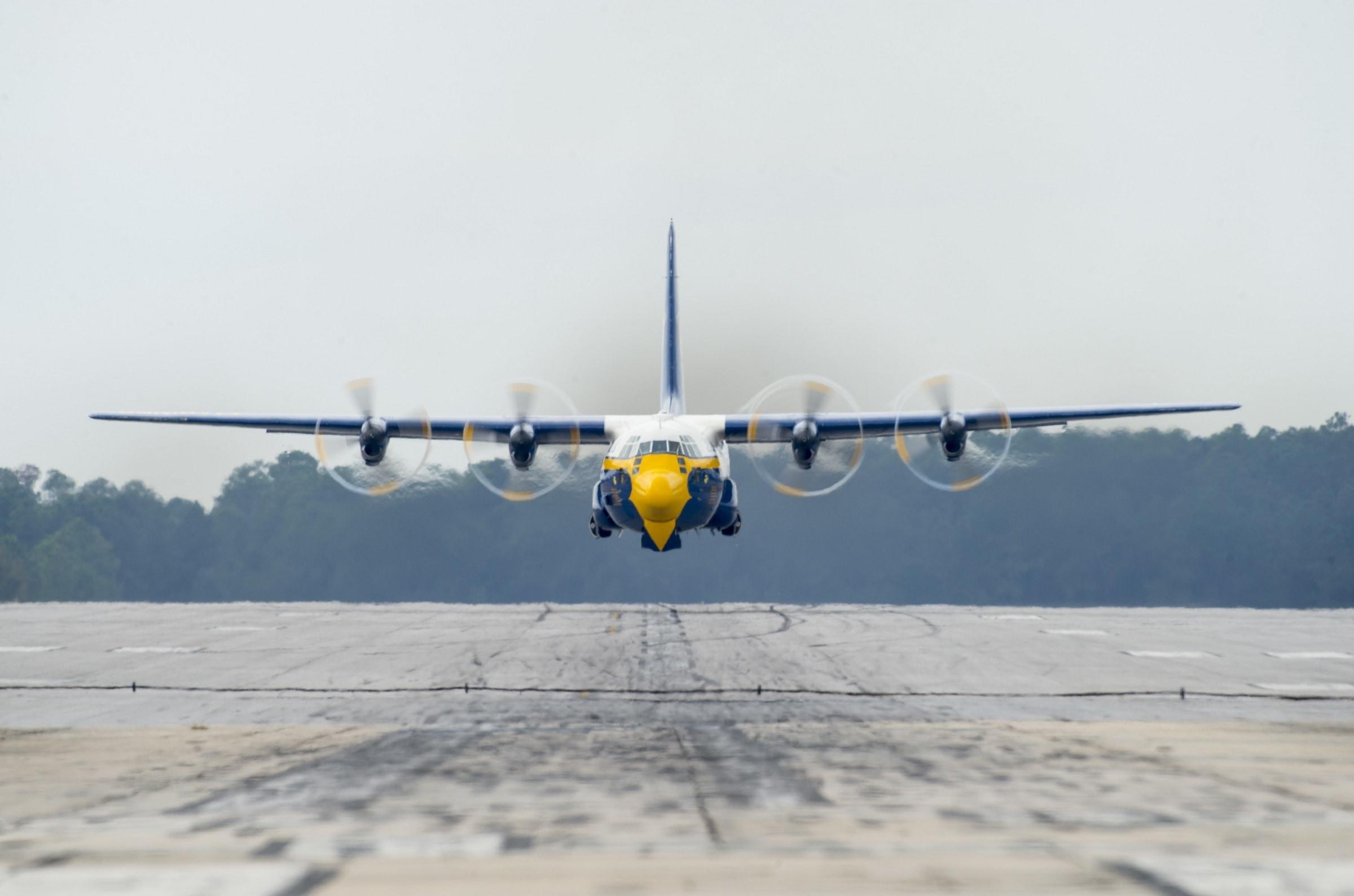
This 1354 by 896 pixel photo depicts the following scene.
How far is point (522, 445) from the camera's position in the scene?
38.4m

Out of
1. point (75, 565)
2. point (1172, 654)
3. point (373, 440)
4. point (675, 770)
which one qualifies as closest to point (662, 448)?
point (373, 440)

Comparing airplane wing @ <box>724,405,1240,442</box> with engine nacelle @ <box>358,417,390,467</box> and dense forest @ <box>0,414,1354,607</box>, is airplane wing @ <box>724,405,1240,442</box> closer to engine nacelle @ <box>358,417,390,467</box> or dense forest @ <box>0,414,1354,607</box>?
engine nacelle @ <box>358,417,390,467</box>

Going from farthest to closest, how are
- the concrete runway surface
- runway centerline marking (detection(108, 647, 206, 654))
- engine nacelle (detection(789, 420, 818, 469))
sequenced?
engine nacelle (detection(789, 420, 818, 469)) < runway centerline marking (detection(108, 647, 206, 654)) < the concrete runway surface

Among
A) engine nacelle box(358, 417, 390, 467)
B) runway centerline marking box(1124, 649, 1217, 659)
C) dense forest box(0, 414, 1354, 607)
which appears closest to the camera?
runway centerline marking box(1124, 649, 1217, 659)

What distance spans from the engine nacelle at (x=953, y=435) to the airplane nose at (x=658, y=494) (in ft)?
39.3

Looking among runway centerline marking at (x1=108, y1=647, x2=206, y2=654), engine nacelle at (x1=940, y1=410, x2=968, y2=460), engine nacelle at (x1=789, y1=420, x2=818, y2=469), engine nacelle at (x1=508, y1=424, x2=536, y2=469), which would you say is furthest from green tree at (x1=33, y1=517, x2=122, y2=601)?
engine nacelle at (x1=940, y1=410, x2=968, y2=460)

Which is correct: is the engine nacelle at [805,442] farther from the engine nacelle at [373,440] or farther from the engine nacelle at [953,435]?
the engine nacelle at [373,440]

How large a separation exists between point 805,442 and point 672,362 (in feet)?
27.0

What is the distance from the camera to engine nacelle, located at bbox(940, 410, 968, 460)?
123 ft

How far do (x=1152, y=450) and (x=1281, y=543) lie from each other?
67.0 ft

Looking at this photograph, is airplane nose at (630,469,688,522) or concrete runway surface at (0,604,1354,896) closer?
concrete runway surface at (0,604,1354,896)

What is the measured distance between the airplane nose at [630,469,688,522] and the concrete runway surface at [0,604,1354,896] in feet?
15.3

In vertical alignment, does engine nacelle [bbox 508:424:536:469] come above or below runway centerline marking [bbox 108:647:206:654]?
above

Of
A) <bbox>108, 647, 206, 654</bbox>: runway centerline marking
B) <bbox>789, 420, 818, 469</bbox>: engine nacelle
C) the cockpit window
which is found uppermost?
<bbox>789, 420, 818, 469</bbox>: engine nacelle
